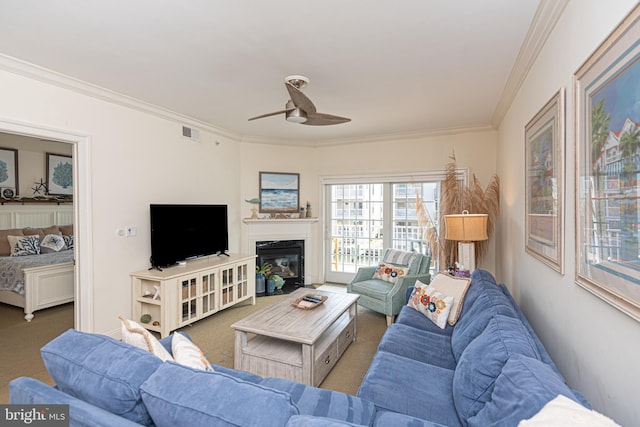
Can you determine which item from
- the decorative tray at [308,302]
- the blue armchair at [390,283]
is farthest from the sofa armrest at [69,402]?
the blue armchair at [390,283]

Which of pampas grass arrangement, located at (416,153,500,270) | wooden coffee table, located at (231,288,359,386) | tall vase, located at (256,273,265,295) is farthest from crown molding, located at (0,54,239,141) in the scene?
pampas grass arrangement, located at (416,153,500,270)

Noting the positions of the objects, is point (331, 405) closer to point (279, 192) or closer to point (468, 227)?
point (468, 227)

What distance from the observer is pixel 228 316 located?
13.2 ft

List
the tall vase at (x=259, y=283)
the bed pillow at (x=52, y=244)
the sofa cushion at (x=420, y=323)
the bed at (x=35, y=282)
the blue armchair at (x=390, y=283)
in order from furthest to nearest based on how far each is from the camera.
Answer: the tall vase at (x=259, y=283), the bed pillow at (x=52, y=244), the bed at (x=35, y=282), the blue armchair at (x=390, y=283), the sofa cushion at (x=420, y=323)

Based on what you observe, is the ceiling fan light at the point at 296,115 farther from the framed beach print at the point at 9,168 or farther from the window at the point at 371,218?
the framed beach print at the point at 9,168

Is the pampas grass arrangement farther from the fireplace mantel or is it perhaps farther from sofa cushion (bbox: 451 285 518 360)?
sofa cushion (bbox: 451 285 518 360)

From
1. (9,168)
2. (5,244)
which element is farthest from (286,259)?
(9,168)

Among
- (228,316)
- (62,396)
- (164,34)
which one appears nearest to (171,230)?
(228,316)

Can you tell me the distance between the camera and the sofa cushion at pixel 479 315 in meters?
1.85

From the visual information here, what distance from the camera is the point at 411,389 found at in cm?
166

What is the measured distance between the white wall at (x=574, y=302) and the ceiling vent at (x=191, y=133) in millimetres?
3825

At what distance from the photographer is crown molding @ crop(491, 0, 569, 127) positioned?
1763mm

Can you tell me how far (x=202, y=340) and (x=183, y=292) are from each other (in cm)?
56

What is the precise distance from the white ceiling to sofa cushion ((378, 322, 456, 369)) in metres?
2.13
